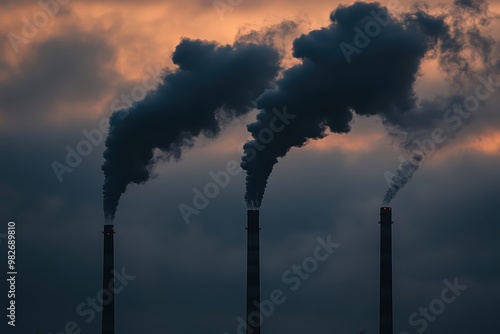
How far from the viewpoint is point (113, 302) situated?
268 feet

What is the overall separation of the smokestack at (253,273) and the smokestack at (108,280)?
8.23m

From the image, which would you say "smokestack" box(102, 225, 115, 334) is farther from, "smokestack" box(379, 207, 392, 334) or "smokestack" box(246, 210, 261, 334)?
"smokestack" box(379, 207, 392, 334)

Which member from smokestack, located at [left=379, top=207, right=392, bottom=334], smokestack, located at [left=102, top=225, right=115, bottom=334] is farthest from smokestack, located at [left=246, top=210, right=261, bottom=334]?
smokestack, located at [left=102, top=225, right=115, bottom=334]

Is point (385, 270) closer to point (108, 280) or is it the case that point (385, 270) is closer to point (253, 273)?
point (253, 273)

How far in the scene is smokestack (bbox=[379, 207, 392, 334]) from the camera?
3059 inches

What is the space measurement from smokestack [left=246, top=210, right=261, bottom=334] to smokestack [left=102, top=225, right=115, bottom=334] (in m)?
8.23

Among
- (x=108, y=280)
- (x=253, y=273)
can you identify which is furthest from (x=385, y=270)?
(x=108, y=280)

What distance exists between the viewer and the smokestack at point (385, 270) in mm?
77688

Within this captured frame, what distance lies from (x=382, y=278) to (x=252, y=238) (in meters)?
7.66

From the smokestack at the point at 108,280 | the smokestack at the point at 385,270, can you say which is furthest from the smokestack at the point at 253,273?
the smokestack at the point at 108,280

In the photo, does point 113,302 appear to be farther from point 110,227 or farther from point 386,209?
point 386,209

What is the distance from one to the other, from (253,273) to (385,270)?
24.6ft

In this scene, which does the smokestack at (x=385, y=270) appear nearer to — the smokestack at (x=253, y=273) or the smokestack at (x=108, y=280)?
the smokestack at (x=253, y=273)

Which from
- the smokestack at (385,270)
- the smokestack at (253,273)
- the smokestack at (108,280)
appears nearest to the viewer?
the smokestack at (385,270)
